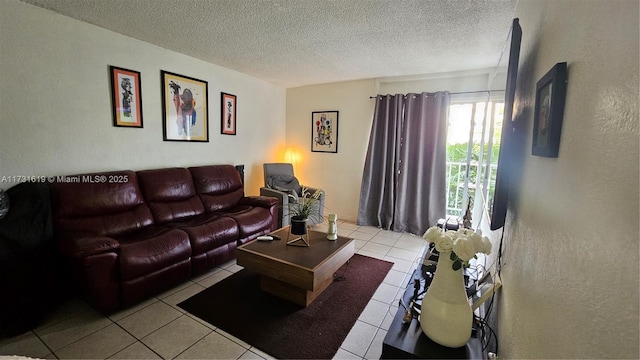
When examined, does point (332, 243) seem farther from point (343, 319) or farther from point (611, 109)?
point (611, 109)

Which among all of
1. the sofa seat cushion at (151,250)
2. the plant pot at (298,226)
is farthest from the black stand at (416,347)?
the sofa seat cushion at (151,250)

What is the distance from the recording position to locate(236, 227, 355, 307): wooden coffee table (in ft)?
6.63

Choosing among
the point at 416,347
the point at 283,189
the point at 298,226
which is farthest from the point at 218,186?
the point at 416,347

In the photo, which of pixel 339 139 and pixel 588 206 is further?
pixel 339 139

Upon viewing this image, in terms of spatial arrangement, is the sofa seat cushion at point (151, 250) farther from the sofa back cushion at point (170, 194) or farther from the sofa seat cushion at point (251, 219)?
the sofa seat cushion at point (251, 219)

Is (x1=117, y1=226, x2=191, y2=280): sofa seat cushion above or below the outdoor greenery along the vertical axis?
below

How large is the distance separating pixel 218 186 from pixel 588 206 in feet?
11.4

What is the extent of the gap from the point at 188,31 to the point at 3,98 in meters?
1.49

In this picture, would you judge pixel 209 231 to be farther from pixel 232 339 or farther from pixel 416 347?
pixel 416 347

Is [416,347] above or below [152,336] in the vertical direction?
above

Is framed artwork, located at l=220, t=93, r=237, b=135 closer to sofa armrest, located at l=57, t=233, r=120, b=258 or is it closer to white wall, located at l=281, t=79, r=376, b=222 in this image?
white wall, located at l=281, t=79, r=376, b=222

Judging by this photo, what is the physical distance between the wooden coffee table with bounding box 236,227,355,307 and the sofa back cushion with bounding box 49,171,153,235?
3.85 feet

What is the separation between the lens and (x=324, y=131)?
4.65m

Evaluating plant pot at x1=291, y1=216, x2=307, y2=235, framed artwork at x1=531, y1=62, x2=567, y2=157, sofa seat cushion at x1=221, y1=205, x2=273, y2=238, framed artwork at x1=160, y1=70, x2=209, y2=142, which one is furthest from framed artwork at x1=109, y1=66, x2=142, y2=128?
framed artwork at x1=531, y1=62, x2=567, y2=157
